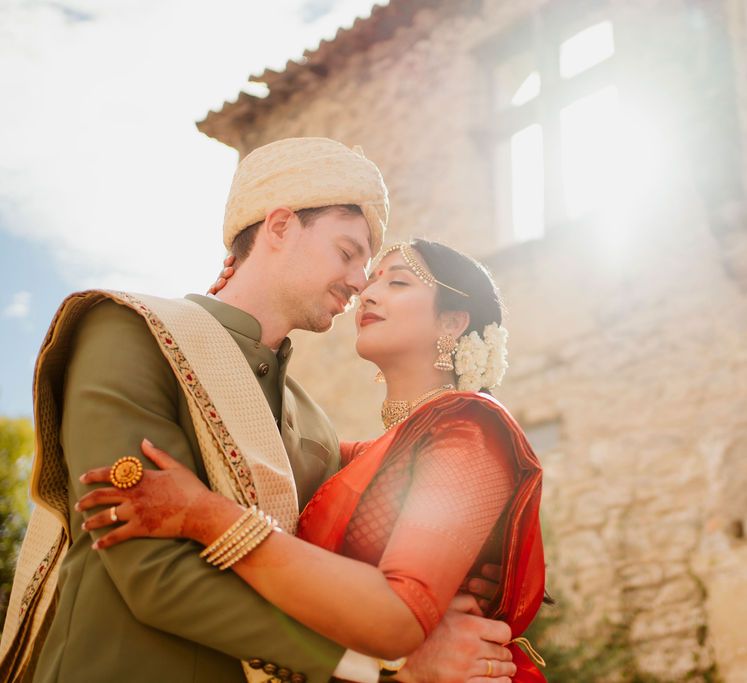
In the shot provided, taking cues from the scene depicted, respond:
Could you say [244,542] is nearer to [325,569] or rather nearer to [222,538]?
[222,538]

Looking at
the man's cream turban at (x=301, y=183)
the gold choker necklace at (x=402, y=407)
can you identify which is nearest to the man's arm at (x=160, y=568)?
the man's cream turban at (x=301, y=183)

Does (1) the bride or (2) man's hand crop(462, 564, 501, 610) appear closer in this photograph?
(1) the bride

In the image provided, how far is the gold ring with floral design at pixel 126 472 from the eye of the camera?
168 centimetres

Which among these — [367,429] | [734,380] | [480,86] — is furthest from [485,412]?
[480,86]

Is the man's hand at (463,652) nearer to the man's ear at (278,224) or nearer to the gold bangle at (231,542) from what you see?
the gold bangle at (231,542)

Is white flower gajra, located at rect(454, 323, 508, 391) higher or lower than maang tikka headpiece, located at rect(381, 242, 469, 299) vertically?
lower

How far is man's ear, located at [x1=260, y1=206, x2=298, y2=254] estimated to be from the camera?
2533 millimetres

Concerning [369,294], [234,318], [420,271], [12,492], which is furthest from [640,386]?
[12,492]

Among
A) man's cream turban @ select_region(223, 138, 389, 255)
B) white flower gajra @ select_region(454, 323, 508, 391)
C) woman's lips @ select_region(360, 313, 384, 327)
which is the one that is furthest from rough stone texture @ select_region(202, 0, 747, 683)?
man's cream turban @ select_region(223, 138, 389, 255)

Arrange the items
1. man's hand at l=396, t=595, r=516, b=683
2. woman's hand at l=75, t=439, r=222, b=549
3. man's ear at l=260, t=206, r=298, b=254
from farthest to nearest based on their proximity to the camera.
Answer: man's ear at l=260, t=206, r=298, b=254 < man's hand at l=396, t=595, r=516, b=683 < woman's hand at l=75, t=439, r=222, b=549

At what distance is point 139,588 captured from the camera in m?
1.67

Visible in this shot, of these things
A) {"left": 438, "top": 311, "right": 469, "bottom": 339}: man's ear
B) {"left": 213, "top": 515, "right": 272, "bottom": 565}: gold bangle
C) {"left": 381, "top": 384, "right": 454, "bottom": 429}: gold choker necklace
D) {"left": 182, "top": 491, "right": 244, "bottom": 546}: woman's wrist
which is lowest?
{"left": 381, "top": 384, "right": 454, "bottom": 429}: gold choker necklace

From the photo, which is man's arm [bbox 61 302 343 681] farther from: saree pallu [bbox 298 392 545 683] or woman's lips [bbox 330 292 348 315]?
woman's lips [bbox 330 292 348 315]

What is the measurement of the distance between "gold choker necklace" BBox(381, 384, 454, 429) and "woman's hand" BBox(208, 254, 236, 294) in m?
0.72
